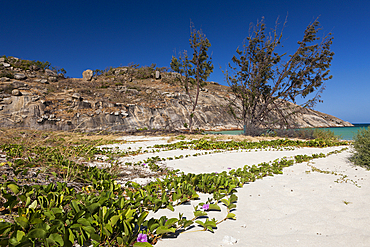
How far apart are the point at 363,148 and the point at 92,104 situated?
22.6m

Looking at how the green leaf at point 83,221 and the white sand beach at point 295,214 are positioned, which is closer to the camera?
the green leaf at point 83,221

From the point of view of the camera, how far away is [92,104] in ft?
69.5

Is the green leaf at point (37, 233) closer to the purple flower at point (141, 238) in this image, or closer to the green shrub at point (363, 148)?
the purple flower at point (141, 238)

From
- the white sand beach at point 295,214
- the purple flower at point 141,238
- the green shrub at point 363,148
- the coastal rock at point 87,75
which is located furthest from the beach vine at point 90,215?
the coastal rock at point 87,75

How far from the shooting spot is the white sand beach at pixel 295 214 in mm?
1634

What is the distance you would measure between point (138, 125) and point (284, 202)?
20046 mm

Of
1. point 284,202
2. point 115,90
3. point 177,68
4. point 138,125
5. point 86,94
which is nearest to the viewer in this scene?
point 284,202

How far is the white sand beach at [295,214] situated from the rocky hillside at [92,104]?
38.9 feet

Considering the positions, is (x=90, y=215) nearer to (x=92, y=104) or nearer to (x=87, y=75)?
(x=92, y=104)

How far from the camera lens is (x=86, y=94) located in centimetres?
→ 2344

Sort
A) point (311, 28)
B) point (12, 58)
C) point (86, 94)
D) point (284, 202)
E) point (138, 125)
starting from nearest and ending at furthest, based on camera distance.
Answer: point (284, 202) → point (311, 28) → point (138, 125) → point (86, 94) → point (12, 58)

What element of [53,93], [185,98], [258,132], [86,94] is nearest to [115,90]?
[86,94]

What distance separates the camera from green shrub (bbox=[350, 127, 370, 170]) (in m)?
4.36

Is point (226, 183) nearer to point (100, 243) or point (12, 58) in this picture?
point (100, 243)
